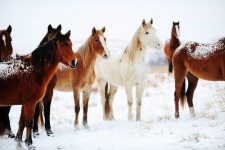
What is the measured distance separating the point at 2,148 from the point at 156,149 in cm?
296

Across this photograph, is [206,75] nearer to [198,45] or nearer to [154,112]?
[198,45]

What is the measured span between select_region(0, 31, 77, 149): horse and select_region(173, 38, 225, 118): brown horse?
3.04 m

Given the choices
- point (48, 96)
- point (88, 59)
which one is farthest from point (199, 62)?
point (48, 96)

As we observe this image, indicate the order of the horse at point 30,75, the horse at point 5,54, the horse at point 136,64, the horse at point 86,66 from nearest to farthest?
1. the horse at point 30,75
2. the horse at point 5,54
3. the horse at point 86,66
4. the horse at point 136,64

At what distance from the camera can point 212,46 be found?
22.1 feet

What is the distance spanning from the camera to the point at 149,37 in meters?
7.41

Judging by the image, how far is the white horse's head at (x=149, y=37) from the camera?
738cm

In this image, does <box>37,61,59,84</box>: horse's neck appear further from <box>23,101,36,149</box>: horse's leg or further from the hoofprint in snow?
the hoofprint in snow

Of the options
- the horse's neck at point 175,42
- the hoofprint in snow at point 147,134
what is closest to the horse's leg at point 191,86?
the hoofprint in snow at point 147,134

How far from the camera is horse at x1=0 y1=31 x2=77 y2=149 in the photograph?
477 cm

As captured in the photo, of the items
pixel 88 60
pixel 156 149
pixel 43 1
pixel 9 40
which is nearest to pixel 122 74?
pixel 88 60

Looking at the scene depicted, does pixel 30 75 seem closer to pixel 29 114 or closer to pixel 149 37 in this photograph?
pixel 29 114

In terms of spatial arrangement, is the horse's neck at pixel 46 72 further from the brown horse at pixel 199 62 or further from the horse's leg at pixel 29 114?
the brown horse at pixel 199 62

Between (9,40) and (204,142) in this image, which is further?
(9,40)
